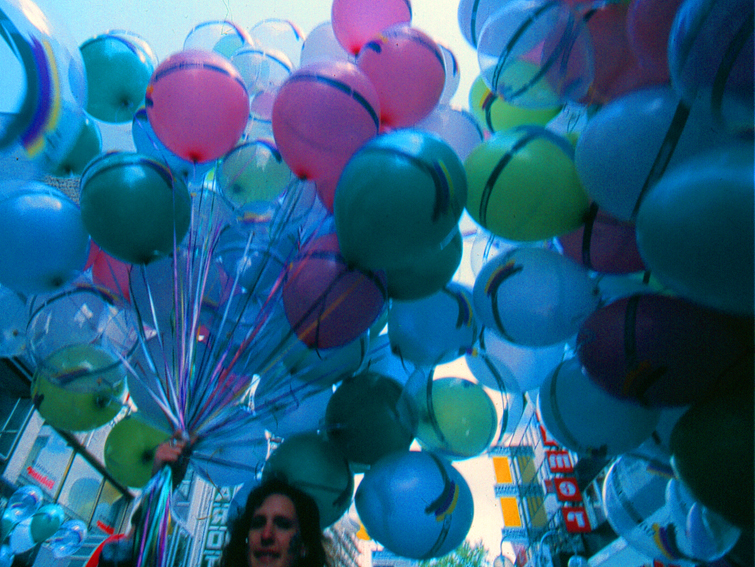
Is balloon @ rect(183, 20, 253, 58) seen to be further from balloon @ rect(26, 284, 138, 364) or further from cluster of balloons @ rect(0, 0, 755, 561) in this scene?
balloon @ rect(26, 284, 138, 364)

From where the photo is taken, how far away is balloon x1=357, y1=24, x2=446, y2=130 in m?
2.18

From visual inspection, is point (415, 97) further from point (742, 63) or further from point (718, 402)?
point (718, 402)

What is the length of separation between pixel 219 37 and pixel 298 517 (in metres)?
3.01

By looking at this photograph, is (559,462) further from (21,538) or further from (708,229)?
(708,229)

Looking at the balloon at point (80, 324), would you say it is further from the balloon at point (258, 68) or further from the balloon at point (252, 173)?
the balloon at point (258, 68)

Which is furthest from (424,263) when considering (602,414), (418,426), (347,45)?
(347,45)

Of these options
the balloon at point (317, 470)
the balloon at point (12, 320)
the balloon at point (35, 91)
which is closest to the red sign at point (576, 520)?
the balloon at point (317, 470)

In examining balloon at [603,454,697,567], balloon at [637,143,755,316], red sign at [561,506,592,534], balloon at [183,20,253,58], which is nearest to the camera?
balloon at [637,143,755,316]

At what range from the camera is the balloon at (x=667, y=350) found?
137cm

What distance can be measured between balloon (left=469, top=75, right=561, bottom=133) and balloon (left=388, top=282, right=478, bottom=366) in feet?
3.07

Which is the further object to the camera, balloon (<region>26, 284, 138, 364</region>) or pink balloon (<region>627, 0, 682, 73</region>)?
balloon (<region>26, 284, 138, 364</region>)

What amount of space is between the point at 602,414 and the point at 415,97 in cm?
168

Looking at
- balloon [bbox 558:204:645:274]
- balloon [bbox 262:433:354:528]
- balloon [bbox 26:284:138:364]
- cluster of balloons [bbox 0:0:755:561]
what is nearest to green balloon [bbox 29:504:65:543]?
cluster of balloons [bbox 0:0:755:561]

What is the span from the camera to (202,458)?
1735 mm
